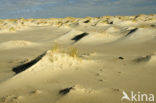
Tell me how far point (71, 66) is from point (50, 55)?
1.70ft

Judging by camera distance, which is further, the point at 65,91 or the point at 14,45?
the point at 14,45

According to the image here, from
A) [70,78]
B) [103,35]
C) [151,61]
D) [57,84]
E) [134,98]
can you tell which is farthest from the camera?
[103,35]

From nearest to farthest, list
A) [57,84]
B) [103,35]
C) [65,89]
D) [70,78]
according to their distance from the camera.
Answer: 1. [65,89]
2. [57,84]
3. [70,78]
4. [103,35]

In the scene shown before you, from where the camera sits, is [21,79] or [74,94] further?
[21,79]

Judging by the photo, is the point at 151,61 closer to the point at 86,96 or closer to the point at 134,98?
the point at 134,98

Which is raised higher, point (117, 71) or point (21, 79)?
point (21, 79)

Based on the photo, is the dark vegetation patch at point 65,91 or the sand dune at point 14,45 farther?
the sand dune at point 14,45

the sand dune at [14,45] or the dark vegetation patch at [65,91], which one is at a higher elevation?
the sand dune at [14,45]

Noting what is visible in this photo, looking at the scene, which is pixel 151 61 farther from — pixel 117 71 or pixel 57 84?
pixel 57 84

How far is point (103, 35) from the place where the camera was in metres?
10.2

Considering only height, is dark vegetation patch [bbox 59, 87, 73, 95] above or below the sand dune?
below

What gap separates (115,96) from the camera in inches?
116

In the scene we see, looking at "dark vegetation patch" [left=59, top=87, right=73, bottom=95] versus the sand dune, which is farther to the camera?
the sand dune

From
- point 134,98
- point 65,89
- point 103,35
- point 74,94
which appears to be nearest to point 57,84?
point 65,89
